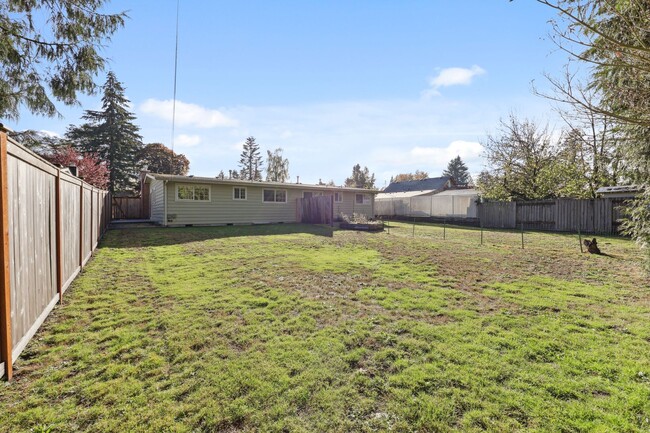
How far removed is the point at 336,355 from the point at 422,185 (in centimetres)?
3024

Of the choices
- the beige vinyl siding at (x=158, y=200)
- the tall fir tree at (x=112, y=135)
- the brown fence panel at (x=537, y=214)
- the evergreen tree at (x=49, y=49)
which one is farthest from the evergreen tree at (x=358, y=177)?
the evergreen tree at (x=49, y=49)

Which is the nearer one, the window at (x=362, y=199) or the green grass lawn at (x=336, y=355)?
the green grass lawn at (x=336, y=355)

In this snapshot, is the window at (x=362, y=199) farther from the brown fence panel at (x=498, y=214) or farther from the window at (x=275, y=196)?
the brown fence panel at (x=498, y=214)

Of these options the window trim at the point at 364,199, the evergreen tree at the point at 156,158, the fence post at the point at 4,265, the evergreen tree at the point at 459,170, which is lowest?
the fence post at the point at 4,265

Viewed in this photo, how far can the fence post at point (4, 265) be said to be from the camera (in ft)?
Answer: 7.34

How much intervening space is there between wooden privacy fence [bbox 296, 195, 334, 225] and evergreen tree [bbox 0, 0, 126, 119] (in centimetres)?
1122

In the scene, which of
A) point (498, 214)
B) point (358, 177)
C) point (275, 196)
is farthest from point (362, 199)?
point (358, 177)

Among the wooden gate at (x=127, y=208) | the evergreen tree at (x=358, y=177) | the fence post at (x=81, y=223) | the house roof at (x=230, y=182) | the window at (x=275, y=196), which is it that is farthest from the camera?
the evergreen tree at (x=358, y=177)

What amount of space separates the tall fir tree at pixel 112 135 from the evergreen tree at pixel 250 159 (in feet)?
90.0

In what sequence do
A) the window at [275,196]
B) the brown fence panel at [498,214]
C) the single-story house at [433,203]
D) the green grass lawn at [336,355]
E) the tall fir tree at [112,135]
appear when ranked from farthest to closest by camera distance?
the tall fir tree at [112,135] < the single-story house at [433,203] < the brown fence panel at [498,214] < the window at [275,196] < the green grass lawn at [336,355]

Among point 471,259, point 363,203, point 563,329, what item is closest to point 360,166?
point 363,203

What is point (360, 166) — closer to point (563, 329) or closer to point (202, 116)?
point (202, 116)

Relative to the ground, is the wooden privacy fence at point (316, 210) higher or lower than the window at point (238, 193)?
lower

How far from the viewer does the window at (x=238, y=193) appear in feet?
53.4
